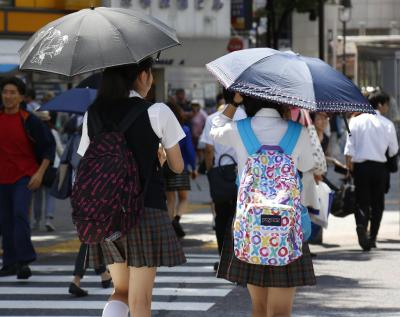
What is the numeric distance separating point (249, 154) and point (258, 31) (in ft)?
147

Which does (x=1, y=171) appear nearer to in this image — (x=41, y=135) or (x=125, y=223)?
(x=41, y=135)

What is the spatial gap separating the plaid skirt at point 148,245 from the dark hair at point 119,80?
63cm

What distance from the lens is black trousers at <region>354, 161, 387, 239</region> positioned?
47.3 feet

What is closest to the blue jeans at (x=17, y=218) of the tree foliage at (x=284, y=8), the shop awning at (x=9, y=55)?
the shop awning at (x=9, y=55)

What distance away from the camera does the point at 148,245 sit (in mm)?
6480

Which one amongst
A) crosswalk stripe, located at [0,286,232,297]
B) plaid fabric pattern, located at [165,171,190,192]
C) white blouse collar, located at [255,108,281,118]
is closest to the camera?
white blouse collar, located at [255,108,281,118]

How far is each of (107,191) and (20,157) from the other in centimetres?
568

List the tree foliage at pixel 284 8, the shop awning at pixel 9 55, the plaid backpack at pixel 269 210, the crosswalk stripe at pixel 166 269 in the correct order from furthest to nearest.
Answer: the tree foliage at pixel 284 8 < the shop awning at pixel 9 55 < the crosswalk stripe at pixel 166 269 < the plaid backpack at pixel 269 210

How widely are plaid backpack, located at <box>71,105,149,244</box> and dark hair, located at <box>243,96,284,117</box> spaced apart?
94 cm

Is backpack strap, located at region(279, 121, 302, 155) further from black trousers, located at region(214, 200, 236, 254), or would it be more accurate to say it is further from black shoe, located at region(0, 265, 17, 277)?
black shoe, located at region(0, 265, 17, 277)

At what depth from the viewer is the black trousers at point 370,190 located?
47.3ft

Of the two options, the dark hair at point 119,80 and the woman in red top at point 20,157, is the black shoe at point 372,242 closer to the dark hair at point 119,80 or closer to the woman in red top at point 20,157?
the woman in red top at point 20,157

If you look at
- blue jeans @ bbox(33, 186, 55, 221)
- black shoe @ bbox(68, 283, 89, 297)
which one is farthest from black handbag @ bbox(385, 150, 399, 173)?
blue jeans @ bbox(33, 186, 55, 221)

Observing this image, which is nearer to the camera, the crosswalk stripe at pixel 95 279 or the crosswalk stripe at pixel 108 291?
the crosswalk stripe at pixel 108 291
